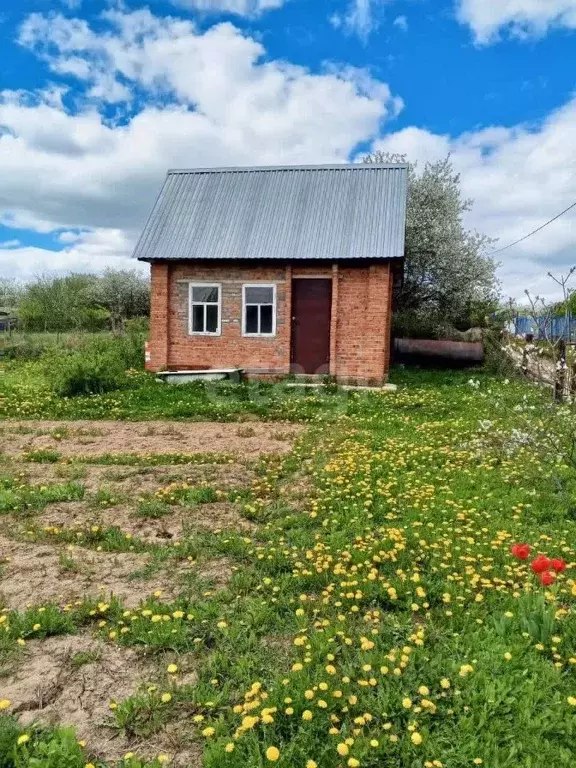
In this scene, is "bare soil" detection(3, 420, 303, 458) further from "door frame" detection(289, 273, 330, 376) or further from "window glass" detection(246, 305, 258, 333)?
"window glass" detection(246, 305, 258, 333)

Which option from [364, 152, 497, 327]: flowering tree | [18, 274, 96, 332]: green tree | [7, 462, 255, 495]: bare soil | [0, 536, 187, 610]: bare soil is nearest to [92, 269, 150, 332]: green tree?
[18, 274, 96, 332]: green tree

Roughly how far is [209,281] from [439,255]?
35.3ft

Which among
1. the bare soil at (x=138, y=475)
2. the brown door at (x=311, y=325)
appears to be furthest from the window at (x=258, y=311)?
the bare soil at (x=138, y=475)

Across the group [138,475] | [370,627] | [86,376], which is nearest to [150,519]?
[138,475]

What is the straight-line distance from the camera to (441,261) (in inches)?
861

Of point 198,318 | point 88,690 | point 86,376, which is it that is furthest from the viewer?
point 198,318

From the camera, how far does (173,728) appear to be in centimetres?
260

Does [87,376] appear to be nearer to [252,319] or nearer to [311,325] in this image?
[252,319]

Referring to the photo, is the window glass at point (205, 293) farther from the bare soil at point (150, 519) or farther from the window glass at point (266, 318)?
the bare soil at point (150, 519)

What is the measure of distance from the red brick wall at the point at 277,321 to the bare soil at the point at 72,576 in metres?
10.6

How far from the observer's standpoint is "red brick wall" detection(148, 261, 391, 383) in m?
14.3

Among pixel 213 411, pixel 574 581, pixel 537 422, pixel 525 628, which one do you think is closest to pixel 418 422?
pixel 537 422

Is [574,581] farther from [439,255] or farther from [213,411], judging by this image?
[439,255]

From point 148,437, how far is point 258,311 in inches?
274
